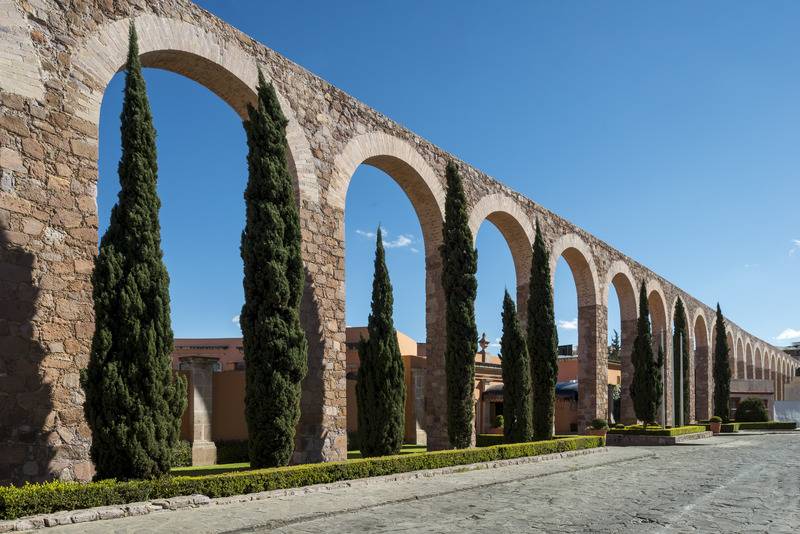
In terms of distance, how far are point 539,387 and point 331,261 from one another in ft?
26.1

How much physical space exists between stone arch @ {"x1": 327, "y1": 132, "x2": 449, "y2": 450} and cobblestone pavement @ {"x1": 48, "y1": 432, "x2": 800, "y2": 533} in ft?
13.7

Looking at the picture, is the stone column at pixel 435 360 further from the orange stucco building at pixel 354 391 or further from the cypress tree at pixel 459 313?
the cypress tree at pixel 459 313

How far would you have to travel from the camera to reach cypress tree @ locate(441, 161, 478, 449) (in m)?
16.5

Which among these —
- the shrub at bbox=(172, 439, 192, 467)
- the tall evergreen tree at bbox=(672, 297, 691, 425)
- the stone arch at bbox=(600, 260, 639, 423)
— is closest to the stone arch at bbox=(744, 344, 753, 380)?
the tall evergreen tree at bbox=(672, 297, 691, 425)

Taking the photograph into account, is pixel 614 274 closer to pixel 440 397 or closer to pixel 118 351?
pixel 440 397

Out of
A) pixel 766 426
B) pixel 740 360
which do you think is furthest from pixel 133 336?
pixel 740 360

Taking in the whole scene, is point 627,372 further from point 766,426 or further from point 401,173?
point 401,173

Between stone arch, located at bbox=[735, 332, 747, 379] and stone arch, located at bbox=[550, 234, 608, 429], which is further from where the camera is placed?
stone arch, located at bbox=[735, 332, 747, 379]

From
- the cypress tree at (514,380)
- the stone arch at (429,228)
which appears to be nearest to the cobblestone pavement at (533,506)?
the cypress tree at (514,380)

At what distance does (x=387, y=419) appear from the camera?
14.5 m

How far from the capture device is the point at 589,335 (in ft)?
90.7

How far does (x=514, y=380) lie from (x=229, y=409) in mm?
7149

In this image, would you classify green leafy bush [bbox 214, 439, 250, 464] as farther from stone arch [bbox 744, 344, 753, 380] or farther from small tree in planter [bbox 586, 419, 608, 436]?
stone arch [bbox 744, 344, 753, 380]

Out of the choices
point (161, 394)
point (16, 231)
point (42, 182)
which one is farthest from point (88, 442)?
point (42, 182)
